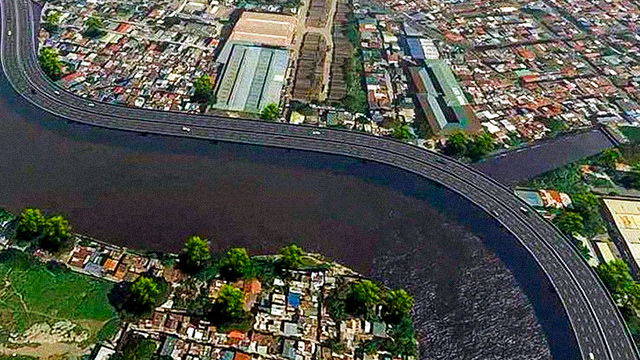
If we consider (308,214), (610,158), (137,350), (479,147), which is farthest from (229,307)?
(610,158)

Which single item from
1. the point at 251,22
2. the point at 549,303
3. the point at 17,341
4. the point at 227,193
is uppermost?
the point at 251,22

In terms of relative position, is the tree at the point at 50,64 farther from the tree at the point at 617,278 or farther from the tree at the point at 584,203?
the tree at the point at 617,278

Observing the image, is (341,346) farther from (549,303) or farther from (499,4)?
(499,4)

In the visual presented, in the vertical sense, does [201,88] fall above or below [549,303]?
above

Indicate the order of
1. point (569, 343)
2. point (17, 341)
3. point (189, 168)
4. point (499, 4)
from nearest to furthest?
point (17, 341) < point (569, 343) < point (189, 168) < point (499, 4)

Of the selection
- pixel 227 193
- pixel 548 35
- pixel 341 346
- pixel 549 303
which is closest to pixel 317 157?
pixel 227 193

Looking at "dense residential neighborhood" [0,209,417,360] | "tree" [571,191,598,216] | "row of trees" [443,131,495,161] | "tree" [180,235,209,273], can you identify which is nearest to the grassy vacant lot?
"dense residential neighborhood" [0,209,417,360]

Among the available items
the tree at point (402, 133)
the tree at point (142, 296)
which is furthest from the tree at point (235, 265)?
the tree at point (402, 133)
